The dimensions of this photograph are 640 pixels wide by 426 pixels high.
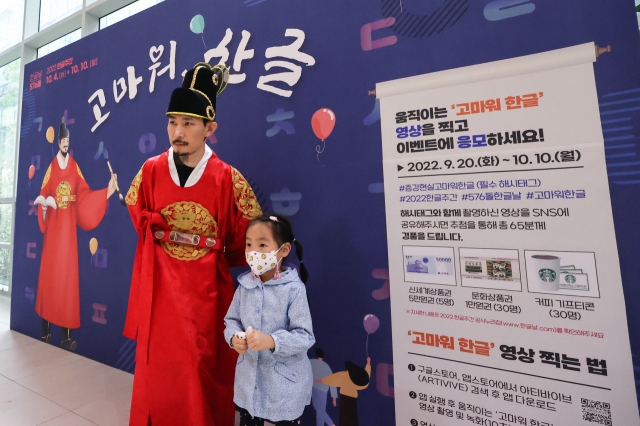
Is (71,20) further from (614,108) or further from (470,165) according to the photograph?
(614,108)

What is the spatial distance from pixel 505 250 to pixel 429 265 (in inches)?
10.3

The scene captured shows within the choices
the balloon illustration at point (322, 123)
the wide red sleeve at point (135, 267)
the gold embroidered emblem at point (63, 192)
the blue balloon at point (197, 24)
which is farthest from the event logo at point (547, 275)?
the gold embroidered emblem at point (63, 192)

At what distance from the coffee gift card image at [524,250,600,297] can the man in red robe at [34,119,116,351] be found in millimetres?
2453

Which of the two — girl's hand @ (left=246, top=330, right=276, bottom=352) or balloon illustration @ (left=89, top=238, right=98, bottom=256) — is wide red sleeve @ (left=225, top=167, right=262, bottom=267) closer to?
girl's hand @ (left=246, top=330, right=276, bottom=352)

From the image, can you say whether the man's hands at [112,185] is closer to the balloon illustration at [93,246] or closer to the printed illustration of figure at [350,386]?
the balloon illustration at [93,246]

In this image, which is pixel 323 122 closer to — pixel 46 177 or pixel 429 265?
pixel 429 265

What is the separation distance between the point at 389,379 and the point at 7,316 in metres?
3.84

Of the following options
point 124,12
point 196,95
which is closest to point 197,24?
point 196,95

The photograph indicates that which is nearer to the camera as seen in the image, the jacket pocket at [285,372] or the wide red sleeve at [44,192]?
the jacket pocket at [285,372]

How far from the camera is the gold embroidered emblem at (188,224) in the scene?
142cm

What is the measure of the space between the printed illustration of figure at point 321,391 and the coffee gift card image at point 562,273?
0.88 metres

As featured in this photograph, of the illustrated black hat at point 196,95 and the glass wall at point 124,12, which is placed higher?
the glass wall at point 124,12

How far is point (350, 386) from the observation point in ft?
4.75

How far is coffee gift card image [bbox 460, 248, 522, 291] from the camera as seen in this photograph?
117 cm
